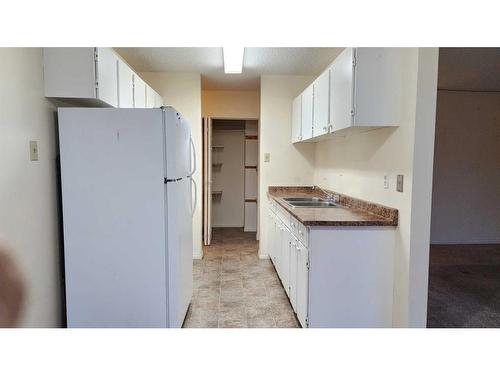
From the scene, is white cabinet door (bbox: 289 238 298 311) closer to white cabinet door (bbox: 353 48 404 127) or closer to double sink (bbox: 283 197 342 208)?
double sink (bbox: 283 197 342 208)

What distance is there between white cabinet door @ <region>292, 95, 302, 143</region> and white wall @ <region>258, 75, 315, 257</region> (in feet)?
0.51

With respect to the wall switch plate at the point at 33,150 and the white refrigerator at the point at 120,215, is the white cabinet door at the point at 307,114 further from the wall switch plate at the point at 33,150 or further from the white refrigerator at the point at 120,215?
the wall switch plate at the point at 33,150

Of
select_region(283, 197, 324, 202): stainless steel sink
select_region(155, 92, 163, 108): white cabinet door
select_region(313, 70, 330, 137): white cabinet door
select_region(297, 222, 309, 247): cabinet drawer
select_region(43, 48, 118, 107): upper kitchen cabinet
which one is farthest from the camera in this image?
select_region(155, 92, 163, 108): white cabinet door

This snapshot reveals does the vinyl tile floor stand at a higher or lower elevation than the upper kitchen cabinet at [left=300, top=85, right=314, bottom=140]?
lower

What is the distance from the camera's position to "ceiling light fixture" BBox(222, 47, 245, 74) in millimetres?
3164

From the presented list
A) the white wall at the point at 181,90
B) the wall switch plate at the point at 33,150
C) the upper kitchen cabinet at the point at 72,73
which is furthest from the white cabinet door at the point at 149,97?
the wall switch plate at the point at 33,150

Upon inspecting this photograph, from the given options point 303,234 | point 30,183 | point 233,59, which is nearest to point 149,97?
point 233,59

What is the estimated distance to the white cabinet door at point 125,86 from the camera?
2637 millimetres

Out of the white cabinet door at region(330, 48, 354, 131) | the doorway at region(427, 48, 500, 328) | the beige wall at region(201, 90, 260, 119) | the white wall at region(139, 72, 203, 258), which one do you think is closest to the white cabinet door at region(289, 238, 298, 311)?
the white cabinet door at region(330, 48, 354, 131)

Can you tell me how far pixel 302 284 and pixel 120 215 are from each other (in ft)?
4.56

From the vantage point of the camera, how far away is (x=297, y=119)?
4.04m

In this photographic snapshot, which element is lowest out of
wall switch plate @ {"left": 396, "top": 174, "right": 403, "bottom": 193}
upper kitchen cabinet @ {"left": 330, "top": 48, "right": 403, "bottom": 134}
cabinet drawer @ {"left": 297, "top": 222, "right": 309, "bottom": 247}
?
cabinet drawer @ {"left": 297, "top": 222, "right": 309, "bottom": 247}

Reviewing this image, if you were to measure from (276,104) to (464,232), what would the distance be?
3.69 meters
